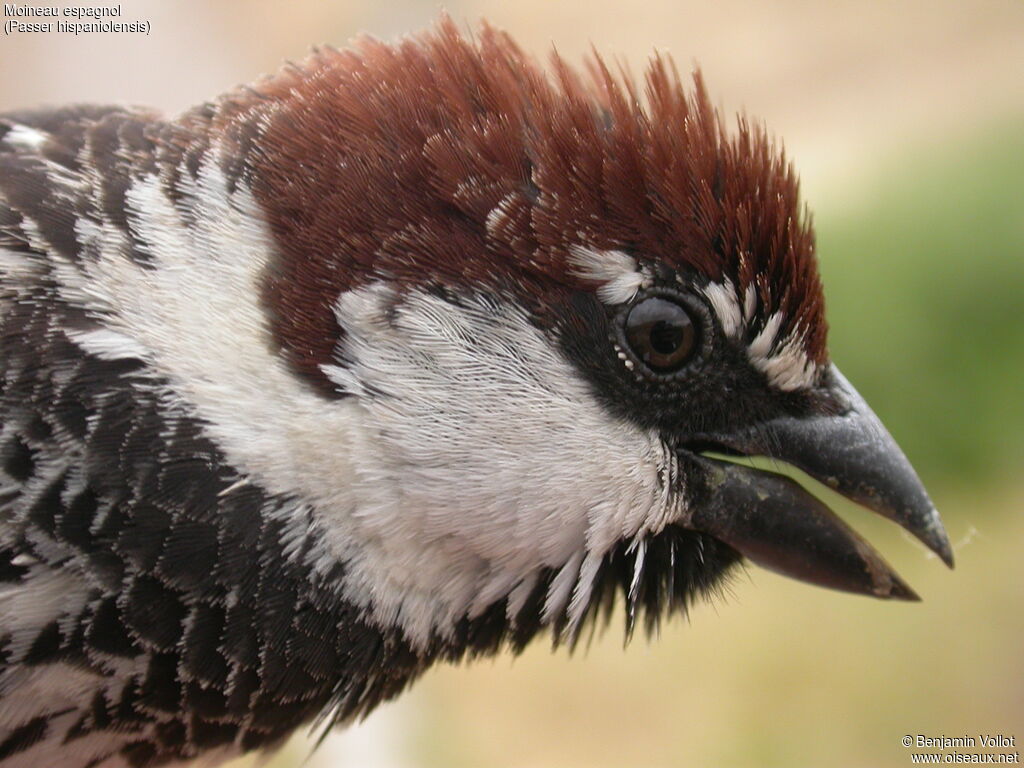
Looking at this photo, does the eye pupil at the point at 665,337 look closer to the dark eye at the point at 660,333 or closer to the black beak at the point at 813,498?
the dark eye at the point at 660,333

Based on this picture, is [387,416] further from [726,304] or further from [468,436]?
[726,304]

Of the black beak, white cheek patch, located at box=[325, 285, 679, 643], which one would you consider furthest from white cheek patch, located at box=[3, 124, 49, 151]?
the black beak

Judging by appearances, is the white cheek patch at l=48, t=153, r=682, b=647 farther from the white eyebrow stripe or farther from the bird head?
the white eyebrow stripe

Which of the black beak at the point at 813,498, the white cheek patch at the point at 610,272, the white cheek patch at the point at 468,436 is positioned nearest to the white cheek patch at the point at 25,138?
the white cheek patch at the point at 468,436

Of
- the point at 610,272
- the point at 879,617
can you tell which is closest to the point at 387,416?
→ the point at 610,272

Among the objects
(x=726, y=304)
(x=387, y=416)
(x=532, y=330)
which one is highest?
(x=726, y=304)

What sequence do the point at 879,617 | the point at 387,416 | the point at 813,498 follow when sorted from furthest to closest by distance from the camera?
the point at 879,617 → the point at 813,498 → the point at 387,416

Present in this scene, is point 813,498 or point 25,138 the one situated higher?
point 25,138

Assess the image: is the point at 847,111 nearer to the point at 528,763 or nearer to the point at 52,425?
the point at 528,763

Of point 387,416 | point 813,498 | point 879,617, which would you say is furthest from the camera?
point 879,617
